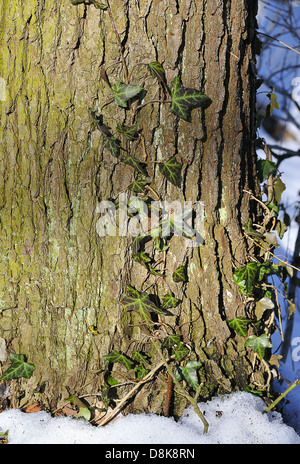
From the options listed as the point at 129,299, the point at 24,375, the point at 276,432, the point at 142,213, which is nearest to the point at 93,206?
the point at 142,213

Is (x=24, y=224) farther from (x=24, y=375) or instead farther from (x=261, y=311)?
(x=261, y=311)

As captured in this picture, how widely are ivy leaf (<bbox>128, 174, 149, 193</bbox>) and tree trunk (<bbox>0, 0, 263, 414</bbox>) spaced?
3 centimetres

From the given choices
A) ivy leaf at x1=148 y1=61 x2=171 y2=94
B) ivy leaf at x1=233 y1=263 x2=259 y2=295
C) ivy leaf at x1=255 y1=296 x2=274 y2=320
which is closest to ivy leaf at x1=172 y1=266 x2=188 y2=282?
ivy leaf at x1=233 y1=263 x2=259 y2=295

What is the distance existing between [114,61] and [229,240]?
0.56 meters

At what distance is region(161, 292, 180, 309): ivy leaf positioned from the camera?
1.04 meters

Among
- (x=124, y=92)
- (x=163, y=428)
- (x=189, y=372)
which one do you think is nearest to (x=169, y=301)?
(x=189, y=372)

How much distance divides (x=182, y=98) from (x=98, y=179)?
30 centimetres

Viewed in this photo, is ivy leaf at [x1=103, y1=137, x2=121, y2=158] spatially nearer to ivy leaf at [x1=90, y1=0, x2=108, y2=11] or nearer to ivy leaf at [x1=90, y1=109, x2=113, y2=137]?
ivy leaf at [x1=90, y1=109, x2=113, y2=137]

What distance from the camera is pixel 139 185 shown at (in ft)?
3.30

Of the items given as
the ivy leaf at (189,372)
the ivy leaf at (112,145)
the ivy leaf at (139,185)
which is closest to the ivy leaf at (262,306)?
the ivy leaf at (189,372)

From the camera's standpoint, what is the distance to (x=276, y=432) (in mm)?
983

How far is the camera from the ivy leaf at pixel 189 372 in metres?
1.04

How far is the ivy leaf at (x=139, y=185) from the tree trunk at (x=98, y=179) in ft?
0.09

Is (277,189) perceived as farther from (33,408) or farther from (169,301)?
(33,408)
